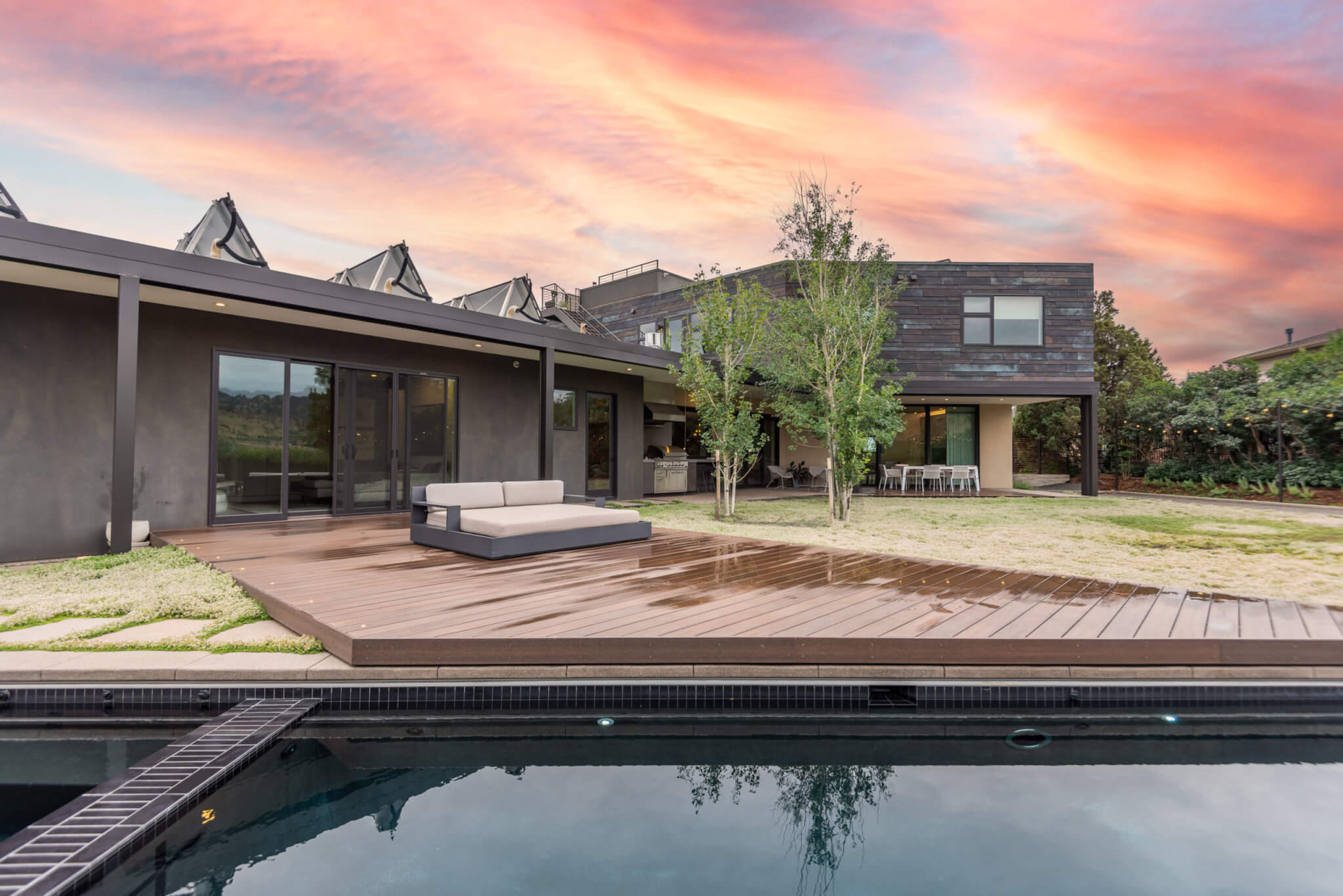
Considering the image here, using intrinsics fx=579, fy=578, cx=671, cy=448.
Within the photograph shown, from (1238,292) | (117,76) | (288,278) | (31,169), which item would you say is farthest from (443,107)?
(1238,292)

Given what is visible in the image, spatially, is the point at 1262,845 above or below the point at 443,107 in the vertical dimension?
below

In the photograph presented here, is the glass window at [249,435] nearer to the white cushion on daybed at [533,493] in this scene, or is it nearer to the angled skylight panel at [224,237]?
the angled skylight panel at [224,237]

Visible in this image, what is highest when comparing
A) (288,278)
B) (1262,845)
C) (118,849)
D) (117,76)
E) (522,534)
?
(117,76)

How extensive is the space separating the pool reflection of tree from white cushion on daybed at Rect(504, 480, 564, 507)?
14.0 ft

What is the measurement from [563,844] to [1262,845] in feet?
7.76

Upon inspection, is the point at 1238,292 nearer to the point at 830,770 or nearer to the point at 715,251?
the point at 715,251

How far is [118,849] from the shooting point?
66.3 inches

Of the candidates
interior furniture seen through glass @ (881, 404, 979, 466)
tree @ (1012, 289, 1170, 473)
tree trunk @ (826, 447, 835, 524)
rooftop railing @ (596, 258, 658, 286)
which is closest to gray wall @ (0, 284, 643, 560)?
tree trunk @ (826, 447, 835, 524)

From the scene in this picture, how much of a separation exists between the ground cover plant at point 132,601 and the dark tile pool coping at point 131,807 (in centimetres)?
59

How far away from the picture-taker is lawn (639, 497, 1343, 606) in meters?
4.76

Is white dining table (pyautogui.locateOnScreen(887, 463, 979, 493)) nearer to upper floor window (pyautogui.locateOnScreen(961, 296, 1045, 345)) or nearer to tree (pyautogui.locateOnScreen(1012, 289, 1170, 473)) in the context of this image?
upper floor window (pyautogui.locateOnScreen(961, 296, 1045, 345))

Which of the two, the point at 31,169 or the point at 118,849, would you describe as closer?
the point at 118,849

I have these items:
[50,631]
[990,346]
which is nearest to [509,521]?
[50,631]

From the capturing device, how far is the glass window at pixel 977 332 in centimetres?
1403
